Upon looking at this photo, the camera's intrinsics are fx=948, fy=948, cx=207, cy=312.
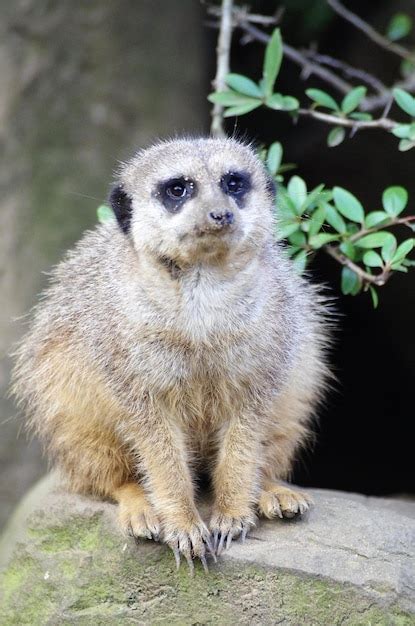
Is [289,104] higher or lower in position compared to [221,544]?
higher

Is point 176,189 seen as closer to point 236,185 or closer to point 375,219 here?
point 236,185

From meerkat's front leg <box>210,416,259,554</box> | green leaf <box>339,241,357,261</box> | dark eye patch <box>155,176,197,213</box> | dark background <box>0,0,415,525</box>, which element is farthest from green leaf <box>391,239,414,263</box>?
dark background <box>0,0,415,525</box>

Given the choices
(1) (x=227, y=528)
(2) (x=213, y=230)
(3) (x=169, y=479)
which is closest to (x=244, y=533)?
(1) (x=227, y=528)

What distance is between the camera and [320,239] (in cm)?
417

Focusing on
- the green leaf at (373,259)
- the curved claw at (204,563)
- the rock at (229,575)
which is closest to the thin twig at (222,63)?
the green leaf at (373,259)

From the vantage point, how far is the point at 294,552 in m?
3.36

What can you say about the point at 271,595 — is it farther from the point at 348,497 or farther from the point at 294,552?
the point at 348,497

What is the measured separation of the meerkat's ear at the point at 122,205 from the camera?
11.7ft

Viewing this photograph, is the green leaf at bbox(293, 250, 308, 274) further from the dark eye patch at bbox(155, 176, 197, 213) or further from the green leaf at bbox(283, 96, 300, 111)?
the dark eye patch at bbox(155, 176, 197, 213)

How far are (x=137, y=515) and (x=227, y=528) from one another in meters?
0.35

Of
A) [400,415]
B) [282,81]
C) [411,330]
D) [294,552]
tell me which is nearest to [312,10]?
[282,81]

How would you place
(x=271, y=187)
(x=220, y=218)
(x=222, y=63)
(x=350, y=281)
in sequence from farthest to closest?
(x=222, y=63)
(x=350, y=281)
(x=271, y=187)
(x=220, y=218)

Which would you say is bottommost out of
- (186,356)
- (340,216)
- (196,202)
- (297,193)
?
(186,356)

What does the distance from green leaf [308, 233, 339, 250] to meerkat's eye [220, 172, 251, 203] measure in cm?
77
